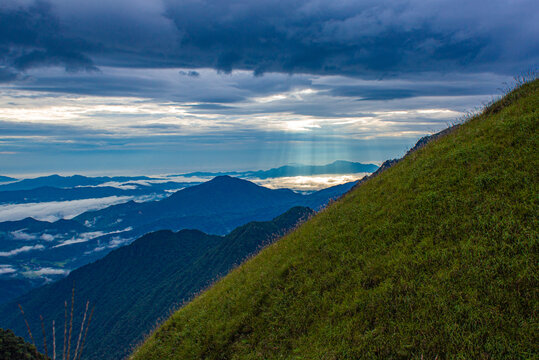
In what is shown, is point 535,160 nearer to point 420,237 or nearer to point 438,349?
point 420,237

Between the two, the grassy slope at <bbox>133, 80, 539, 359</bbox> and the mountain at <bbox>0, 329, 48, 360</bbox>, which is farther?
the mountain at <bbox>0, 329, 48, 360</bbox>

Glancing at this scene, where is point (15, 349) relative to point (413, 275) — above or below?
below

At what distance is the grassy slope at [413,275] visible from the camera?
694 cm

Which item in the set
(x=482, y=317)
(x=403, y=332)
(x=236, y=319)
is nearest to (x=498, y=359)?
(x=482, y=317)

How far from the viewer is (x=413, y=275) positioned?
8656 millimetres

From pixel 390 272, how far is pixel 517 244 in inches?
131

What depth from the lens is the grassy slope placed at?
22.8 ft

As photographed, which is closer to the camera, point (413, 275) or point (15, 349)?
point (413, 275)

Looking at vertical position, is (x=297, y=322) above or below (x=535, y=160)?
below

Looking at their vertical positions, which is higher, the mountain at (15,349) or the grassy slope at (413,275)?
the grassy slope at (413,275)

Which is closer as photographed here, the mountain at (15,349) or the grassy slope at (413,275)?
the grassy slope at (413,275)

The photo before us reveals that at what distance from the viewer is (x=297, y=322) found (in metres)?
9.73

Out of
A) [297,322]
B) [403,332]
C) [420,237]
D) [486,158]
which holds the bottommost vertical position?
[297,322]

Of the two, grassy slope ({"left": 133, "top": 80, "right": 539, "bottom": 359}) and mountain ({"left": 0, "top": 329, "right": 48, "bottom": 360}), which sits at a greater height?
grassy slope ({"left": 133, "top": 80, "right": 539, "bottom": 359})
